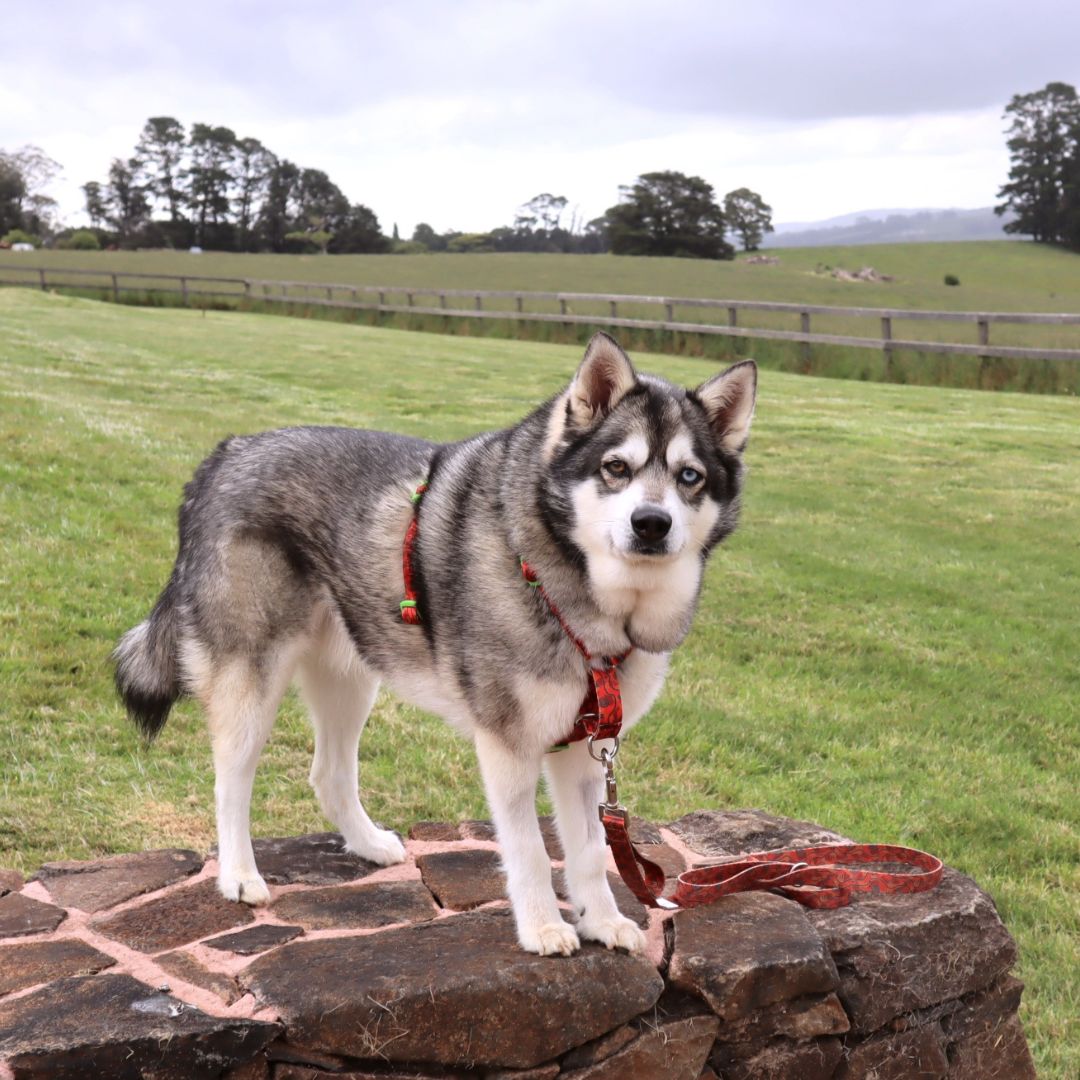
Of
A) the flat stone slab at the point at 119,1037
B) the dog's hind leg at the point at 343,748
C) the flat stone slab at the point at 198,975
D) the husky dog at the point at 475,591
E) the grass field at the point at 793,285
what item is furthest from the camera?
the grass field at the point at 793,285

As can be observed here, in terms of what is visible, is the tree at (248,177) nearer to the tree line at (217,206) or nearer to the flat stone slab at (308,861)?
the tree line at (217,206)

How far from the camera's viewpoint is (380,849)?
4480 mm

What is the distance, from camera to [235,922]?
3.91 m

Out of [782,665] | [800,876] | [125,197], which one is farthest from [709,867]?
[125,197]

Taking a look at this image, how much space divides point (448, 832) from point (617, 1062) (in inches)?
58.4

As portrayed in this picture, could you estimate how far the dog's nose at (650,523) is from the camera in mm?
3258

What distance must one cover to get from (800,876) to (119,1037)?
2389mm

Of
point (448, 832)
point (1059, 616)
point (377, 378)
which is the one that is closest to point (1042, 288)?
point (377, 378)

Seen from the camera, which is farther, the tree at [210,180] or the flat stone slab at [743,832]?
the tree at [210,180]

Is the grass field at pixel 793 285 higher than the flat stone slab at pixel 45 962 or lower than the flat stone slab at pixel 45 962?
higher

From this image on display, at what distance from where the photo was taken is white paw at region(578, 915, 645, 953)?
12.2 ft

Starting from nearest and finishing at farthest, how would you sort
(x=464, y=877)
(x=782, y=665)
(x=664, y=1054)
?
(x=664, y=1054) → (x=464, y=877) → (x=782, y=665)

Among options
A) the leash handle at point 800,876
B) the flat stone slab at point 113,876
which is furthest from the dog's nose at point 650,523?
the flat stone slab at point 113,876

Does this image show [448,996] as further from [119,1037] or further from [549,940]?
[119,1037]
